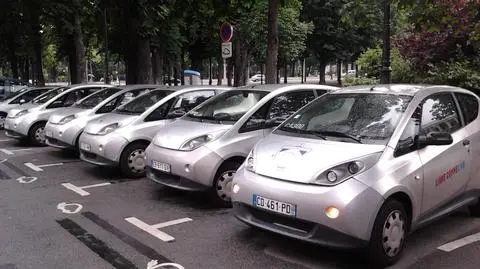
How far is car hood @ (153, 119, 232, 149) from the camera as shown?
6633 millimetres

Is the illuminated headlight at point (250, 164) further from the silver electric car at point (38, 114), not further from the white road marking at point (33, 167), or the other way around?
the silver electric car at point (38, 114)

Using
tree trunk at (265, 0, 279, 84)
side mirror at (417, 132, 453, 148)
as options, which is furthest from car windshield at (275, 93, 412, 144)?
tree trunk at (265, 0, 279, 84)

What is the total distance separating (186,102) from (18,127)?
5558 mm

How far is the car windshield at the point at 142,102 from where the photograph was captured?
9133 millimetres

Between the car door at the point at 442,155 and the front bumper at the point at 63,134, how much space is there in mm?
6752

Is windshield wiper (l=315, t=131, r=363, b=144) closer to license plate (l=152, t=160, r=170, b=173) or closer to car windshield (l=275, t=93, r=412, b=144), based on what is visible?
car windshield (l=275, t=93, r=412, b=144)

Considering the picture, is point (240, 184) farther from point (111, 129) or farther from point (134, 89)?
point (134, 89)

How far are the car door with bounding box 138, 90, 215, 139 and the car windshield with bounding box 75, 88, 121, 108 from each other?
295 centimetres

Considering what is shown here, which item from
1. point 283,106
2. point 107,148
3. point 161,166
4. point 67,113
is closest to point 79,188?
point 107,148

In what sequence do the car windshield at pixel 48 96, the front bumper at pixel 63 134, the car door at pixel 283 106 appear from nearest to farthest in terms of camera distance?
1. the car door at pixel 283 106
2. the front bumper at pixel 63 134
3. the car windshield at pixel 48 96

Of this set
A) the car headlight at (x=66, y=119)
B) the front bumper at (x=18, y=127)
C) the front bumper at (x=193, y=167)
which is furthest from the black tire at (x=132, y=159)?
the front bumper at (x=18, y=127)

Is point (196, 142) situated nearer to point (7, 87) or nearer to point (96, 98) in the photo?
point (96, 98)

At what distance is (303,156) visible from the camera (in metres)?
4.64

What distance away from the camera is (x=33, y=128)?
12227 mm
